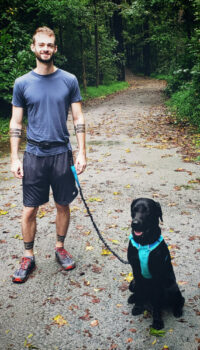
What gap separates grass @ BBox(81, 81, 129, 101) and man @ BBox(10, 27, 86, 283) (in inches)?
692

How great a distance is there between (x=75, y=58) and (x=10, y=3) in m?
11.5

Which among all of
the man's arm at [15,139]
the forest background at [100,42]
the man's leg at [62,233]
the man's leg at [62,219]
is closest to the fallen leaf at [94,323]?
the man's leg at [62,233]

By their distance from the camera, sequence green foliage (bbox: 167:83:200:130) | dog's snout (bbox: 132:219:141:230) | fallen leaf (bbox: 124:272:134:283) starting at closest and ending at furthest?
dog's snout (bbox: 132:219:141:230)
fallen leaf (bbox: 124:272:134:283)
green foliage (bbox: 167:83:200:130)

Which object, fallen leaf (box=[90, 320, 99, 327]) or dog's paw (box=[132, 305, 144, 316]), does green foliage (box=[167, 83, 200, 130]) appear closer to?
dog's paw (box=[132, 305, 144, 316])

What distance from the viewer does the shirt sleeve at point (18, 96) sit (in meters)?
3.12

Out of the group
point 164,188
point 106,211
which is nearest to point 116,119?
point 164,188

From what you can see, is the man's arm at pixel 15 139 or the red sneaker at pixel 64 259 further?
the red sneaker at pixel 64 259

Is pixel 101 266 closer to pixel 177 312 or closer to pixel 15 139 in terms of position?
pixel 177 312

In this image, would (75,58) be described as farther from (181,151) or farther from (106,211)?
(106,211)

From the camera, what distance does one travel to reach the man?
3123 mm

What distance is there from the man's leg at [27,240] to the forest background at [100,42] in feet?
A: 24.9

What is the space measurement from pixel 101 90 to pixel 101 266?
68.6 feet

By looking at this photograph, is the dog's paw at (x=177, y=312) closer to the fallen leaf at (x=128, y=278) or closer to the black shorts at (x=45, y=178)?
the fallen leaf at (x=128, y=278)

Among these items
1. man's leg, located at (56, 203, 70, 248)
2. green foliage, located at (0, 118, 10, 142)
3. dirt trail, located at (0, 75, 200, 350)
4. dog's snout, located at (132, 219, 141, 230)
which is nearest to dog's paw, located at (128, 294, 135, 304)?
dirt trail, located at (0, 75, 200, 350)
